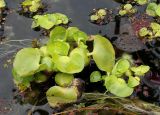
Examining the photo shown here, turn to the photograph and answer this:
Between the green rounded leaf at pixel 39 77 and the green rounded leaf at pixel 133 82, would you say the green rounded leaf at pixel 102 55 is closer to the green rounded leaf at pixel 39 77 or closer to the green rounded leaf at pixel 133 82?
the green rounded leaf at pixel 133 82

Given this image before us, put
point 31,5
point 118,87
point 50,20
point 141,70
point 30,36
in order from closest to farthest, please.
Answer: point 118,87 → point 141,70 → point 50,20 → point 30,36 → point 31,5

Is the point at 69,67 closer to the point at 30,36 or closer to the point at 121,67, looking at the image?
the point at 121,67

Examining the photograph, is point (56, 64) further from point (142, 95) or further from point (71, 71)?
point (142, 95)

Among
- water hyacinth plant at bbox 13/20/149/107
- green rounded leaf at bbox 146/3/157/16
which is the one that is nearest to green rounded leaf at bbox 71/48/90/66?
water hyacinth plant at bbox 13/20/149/107

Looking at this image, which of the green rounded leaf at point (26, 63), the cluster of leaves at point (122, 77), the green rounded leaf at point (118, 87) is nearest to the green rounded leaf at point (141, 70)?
the cluster of leaves at point (122, 77)

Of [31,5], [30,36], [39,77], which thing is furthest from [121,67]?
[31,5]
